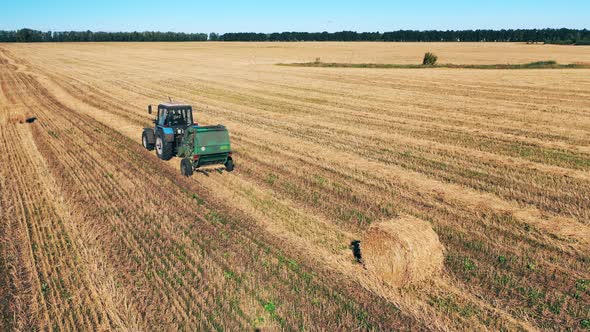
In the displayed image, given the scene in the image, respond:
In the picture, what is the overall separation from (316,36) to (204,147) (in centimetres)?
15861

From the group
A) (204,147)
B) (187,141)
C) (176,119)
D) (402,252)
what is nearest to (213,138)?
(204,147)

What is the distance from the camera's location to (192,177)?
41.5ft

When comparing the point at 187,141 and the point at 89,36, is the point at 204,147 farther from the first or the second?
the point at 89,36

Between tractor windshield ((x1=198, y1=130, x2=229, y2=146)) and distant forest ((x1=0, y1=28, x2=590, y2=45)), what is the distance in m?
137

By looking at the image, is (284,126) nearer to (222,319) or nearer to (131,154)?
(131,154)

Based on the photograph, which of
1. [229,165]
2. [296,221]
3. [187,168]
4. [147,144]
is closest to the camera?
[296,221]

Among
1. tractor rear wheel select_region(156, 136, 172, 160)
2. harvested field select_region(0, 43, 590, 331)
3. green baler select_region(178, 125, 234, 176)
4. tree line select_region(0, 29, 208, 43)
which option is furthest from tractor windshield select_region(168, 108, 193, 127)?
tree line select_region(0, 29, 208, 43)

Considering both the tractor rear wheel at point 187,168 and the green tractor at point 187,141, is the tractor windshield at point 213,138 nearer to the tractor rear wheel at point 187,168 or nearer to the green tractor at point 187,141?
the green tractor at point 187,141

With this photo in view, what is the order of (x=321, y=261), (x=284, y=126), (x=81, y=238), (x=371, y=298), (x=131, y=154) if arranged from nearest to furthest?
(x=371, y=298) → (x=321, y=261) → (x=81, y=238) → (x=131, y=154) → (x=284, y=126)

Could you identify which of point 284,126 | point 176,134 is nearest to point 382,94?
point 284,126

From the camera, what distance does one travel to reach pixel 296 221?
9.60 meters

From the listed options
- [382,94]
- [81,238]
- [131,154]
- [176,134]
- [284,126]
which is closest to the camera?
[81,238]

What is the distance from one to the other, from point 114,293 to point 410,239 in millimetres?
5072

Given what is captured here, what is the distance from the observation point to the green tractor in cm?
1192
